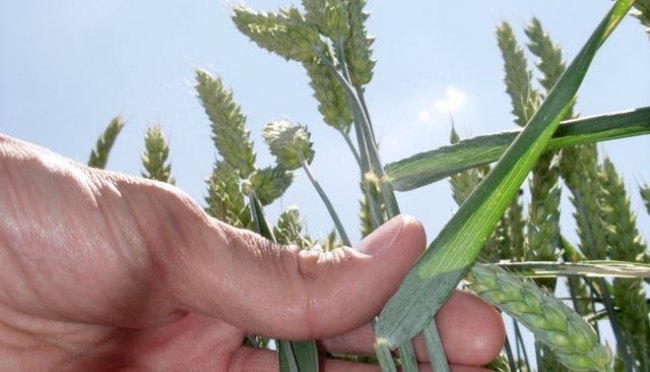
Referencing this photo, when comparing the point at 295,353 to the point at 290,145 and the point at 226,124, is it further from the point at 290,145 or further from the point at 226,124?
the point at 226,124

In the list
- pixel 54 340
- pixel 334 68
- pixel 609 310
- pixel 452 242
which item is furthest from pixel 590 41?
pixel 54 340

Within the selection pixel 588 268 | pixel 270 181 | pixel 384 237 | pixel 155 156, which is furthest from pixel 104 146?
pixel 588 268

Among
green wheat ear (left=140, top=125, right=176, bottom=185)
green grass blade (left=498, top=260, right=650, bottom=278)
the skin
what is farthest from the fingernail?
green wheat ear (left=140, top=125, right=176, bottom=185)

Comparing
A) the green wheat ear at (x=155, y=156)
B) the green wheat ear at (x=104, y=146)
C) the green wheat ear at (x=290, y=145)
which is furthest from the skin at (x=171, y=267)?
the green wheat ear at (x=104, y=146)

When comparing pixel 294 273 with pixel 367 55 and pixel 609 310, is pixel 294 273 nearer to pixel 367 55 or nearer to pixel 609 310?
pixel 367 55

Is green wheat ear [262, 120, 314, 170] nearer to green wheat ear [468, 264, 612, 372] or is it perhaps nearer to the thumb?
the thumb

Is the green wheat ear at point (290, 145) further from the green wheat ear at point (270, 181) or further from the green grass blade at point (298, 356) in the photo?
the green grass blade at point (298, 356)
